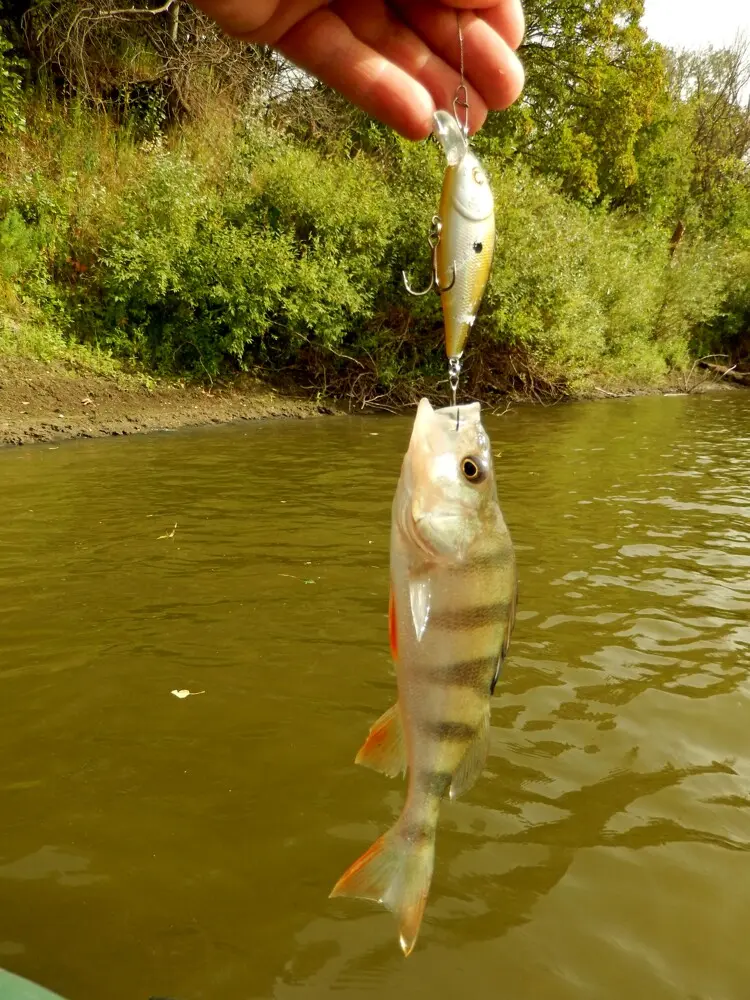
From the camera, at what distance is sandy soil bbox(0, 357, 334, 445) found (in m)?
14.5

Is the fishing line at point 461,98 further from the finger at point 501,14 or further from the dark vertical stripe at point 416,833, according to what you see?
the dark vertical stripe at point 416,833

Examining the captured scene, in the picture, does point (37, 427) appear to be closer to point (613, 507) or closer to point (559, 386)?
point (613, 507)

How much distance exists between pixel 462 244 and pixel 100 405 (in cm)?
1424

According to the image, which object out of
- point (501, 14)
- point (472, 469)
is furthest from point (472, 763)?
point (501, 14)

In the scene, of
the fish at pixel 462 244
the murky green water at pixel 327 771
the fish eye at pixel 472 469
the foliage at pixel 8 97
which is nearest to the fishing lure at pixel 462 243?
the fish at pixel 462 244

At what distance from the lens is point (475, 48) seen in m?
2.64

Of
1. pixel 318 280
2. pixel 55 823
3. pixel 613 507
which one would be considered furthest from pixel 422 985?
pixel 318 280

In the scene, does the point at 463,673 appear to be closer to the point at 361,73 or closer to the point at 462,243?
the point at 462,243

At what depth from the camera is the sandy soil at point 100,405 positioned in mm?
14484

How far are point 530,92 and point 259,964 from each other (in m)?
33.9

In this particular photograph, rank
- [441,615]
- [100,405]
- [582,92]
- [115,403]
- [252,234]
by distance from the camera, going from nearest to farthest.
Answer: [441,615] < [100,405] < [115,403] < [252,234] < [582,92]

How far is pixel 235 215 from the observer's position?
1972cm

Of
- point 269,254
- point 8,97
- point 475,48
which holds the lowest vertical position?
point 475,48

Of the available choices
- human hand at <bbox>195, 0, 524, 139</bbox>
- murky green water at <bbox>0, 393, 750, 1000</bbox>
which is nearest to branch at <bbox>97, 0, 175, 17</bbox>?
murky green water at <bbox>0, 393, 750, 1000</bbox>
